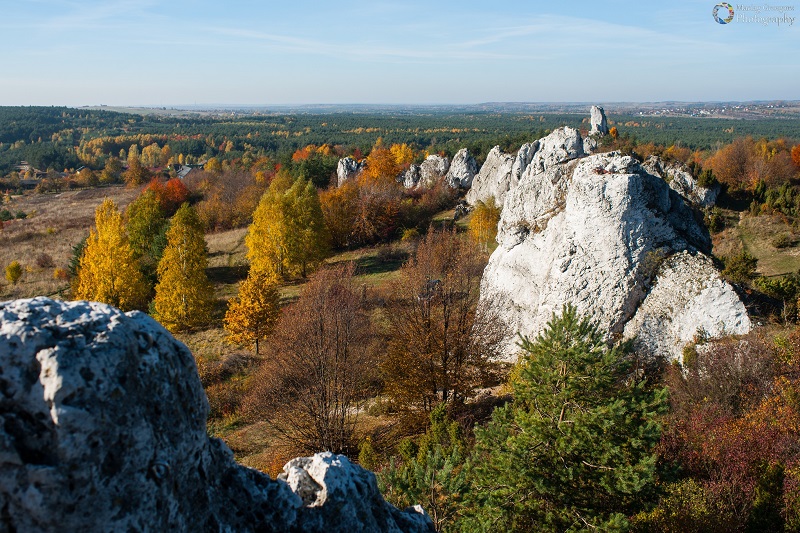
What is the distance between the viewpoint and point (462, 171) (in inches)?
2660

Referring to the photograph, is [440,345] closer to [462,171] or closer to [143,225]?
[143,225]

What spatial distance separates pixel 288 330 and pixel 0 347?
19370 millimetres

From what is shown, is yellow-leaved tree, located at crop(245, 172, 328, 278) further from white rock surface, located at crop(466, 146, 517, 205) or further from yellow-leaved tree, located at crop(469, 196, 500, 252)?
white rock surface, located at crop(466, 146, 517, 205)

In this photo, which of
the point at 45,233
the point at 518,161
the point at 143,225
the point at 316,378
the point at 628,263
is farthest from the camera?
the point at 45,233

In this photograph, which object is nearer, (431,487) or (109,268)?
(431,487)

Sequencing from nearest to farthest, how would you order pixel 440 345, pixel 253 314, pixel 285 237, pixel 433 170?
pixel 440 345 < pixel 253 314 < pixel 285 237 < pixel 433 170

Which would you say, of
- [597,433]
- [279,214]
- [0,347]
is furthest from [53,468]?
[279,214]

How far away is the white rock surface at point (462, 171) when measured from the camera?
67312 millimetres

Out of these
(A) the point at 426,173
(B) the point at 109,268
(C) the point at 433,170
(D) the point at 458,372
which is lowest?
(D) the point at 458,372

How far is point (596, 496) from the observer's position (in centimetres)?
967

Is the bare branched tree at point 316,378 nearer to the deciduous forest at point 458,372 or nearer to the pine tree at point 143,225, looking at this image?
the deciduous forest at point 458,372

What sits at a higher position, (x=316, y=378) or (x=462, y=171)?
(x=462, y=171)

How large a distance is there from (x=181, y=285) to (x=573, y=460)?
2739 cm

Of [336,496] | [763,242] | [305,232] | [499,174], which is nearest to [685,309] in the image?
[336,496]
